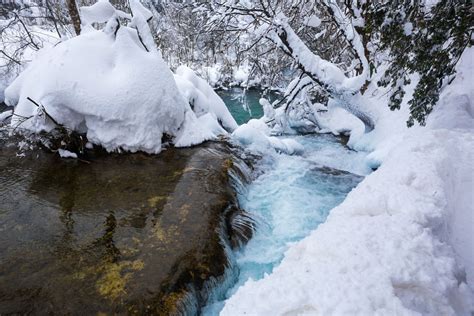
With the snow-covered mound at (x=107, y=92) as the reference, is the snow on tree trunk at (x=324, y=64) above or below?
above

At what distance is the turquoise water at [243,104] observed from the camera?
1329 centimetres

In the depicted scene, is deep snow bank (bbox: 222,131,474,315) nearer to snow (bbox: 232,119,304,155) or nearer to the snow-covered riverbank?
the snow-covered riverbank

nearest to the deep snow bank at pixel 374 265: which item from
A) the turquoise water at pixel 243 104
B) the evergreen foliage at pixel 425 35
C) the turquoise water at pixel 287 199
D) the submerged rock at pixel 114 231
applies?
the turquoise water at pixel 287 199

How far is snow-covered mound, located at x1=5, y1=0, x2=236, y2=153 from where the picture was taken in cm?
580

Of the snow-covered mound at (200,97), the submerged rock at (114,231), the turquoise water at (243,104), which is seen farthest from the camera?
the turquoise water at (243,104)

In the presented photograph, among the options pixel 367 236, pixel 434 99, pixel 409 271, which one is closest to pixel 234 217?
pixel 367 236

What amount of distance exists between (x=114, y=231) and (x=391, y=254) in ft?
11.0

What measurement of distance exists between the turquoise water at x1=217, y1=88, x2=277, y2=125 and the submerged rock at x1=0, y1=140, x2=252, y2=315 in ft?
20.5

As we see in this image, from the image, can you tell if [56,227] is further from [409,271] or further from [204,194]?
[409,271]

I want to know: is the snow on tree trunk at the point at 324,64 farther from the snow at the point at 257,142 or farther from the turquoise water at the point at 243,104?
the turquoise water at the point at 243,104

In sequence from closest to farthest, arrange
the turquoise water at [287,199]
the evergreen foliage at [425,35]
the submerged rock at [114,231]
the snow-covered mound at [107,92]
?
the submerged rock at [114,231], the evergreen foliage at [425,35], the turquoise water at [287,199], the snow-covered mound at [107,92]

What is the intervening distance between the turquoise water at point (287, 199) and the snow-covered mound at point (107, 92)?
6.61 ft

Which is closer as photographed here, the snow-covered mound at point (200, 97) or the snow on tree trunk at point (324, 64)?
the snow on tree trunk at point (324, 64)

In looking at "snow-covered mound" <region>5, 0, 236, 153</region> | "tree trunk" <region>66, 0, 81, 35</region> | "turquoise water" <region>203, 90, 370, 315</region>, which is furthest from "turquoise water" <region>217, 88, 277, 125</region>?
"tree trunk" <region>66, 0, 81, 35</region>
